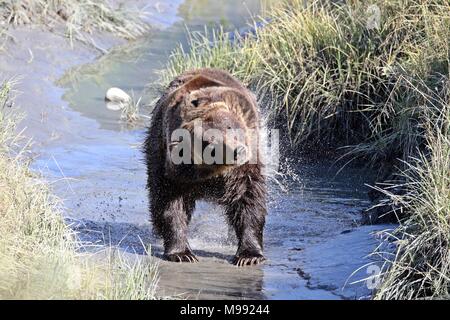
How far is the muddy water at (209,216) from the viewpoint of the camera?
7.17 metres

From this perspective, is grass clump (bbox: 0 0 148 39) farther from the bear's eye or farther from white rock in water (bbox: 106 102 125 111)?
the bear's eye

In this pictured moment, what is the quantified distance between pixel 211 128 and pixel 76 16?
828cm

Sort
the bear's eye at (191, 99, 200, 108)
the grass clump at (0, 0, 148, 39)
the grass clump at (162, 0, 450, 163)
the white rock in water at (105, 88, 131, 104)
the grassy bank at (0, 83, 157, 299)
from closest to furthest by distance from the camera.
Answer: the grassy bank at (0, 83, 157, 299)
the bear's eye at (191, 99, 200, 108)
the grass clump at (162, 0, 450, 163)
the white rock in water at (105, 88, 131, 104)
the grass clump at (0, 0, 148, 39)

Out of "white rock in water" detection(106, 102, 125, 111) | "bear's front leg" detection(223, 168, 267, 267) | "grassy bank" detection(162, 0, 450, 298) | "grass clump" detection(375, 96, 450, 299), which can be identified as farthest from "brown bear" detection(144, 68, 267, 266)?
"white rock in water" detection(106, 102, 125, 111)

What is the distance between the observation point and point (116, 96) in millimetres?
13148

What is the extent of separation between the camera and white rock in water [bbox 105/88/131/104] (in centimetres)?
1304

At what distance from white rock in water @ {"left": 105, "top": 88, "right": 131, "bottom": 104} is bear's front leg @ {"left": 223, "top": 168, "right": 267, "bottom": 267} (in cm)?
547

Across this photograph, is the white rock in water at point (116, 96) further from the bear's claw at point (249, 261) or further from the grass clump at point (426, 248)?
the grass clump at point (426, 248)

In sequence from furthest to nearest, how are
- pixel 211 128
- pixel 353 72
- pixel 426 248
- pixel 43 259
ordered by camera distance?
pixel 353 72, pixel 211 128, pixel 426 248, pixel 43 259

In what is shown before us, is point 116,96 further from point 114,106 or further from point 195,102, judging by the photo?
point 195,102

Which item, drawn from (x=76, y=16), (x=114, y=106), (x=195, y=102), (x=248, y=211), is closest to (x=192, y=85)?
(x=195, y=102)

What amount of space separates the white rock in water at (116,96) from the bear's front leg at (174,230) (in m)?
5.26

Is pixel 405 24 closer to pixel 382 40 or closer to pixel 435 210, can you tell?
pixel 382 40
